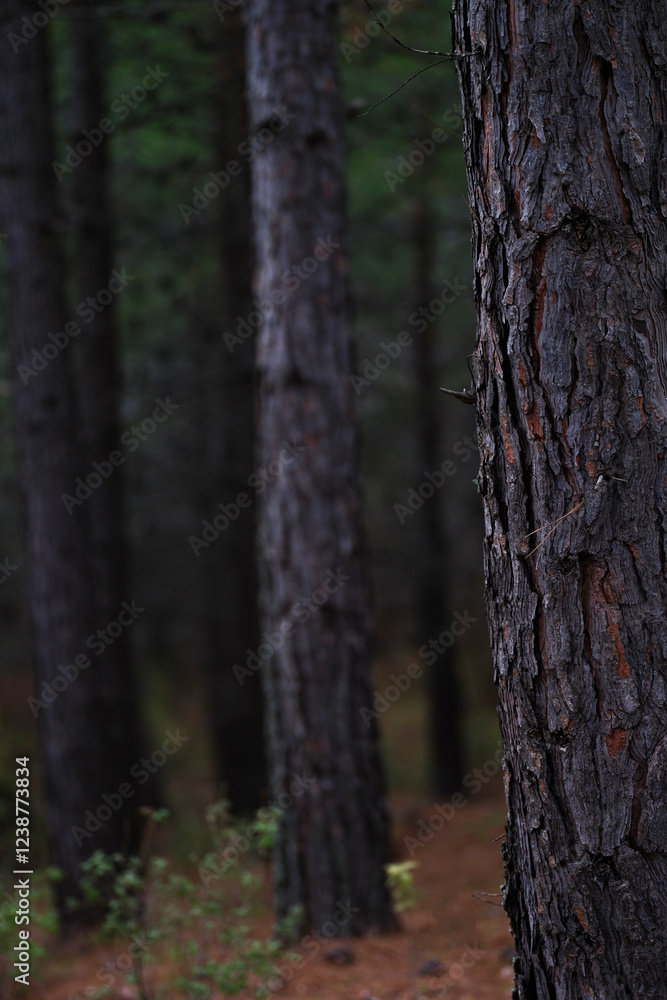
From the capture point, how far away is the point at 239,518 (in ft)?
31.4

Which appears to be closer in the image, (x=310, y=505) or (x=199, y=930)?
(x=310, y=505)

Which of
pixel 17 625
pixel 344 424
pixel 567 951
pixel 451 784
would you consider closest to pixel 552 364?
pixel 567 951

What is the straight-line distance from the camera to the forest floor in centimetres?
421

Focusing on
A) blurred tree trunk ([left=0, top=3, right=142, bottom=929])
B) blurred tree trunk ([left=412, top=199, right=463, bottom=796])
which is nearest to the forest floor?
blurred tree trunk ([left=0, top=3, right=142, bottom=929])

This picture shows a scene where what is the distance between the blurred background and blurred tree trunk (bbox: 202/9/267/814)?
0.27 feet

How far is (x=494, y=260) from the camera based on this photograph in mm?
2219

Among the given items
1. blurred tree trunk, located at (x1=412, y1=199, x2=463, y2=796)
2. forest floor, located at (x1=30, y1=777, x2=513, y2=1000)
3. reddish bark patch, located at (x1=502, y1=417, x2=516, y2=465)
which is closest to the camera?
reddish bark patch, located at (x1=502, y1=417, x2=516, y2=465)

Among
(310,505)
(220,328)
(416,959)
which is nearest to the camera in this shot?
(416,959)

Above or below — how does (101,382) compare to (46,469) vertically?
above

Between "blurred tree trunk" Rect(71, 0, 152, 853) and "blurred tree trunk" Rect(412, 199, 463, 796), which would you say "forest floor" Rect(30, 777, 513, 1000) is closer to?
→ "blurred tree trunk" Rect(71, 0, 152, 853)

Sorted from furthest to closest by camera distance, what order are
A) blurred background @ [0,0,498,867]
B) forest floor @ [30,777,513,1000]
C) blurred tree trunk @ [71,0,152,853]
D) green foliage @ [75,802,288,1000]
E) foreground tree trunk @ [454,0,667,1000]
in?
blurred tree trunk @ [71,0,152,853] → blurred background @ [0,0,498,867] → forest floor @ [30,777,513,1000] → green foliage @ [75,802,288,1000] → foreground tree trunk @ [454,0,667,1000]

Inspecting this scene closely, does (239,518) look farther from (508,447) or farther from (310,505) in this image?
(508,447)

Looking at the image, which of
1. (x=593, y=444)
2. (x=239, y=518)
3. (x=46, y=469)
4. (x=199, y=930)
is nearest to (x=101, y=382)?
(x=239, y=518)

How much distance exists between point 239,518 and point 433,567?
325 centimetres
